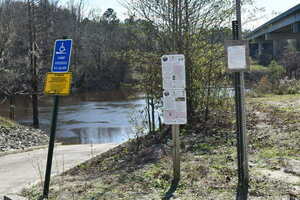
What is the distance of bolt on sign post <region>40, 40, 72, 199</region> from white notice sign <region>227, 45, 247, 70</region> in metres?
2.19

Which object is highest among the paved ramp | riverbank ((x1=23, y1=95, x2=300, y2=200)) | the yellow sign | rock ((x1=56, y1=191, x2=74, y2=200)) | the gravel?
the yellow sign

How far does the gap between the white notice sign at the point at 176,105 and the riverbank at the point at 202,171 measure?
0.83m

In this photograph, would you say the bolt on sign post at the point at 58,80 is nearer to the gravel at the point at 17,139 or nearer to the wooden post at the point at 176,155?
the wooden post at the point at 176,155

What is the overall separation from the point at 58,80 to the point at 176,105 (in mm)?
1681

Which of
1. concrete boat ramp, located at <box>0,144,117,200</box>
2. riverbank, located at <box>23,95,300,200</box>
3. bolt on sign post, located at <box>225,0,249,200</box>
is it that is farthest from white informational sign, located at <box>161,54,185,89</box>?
concrete boat ramp, located at <box>0,144,117,200</box>

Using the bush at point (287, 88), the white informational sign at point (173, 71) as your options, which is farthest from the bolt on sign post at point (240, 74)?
the bush at point (287, 88)

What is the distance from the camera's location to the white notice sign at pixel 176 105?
17.5ft

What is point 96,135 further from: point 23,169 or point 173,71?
point 173,71

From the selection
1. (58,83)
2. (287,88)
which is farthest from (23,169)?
(287,88)

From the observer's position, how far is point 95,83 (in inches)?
2217

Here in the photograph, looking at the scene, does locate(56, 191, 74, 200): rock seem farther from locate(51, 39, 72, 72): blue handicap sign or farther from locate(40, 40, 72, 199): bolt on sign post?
locate(51, 39, 72, 72): blue handicap sign

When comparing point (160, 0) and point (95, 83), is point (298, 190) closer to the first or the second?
point (160, 0)

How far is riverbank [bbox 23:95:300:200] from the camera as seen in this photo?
4.92 metres

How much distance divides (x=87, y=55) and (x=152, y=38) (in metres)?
52.7
